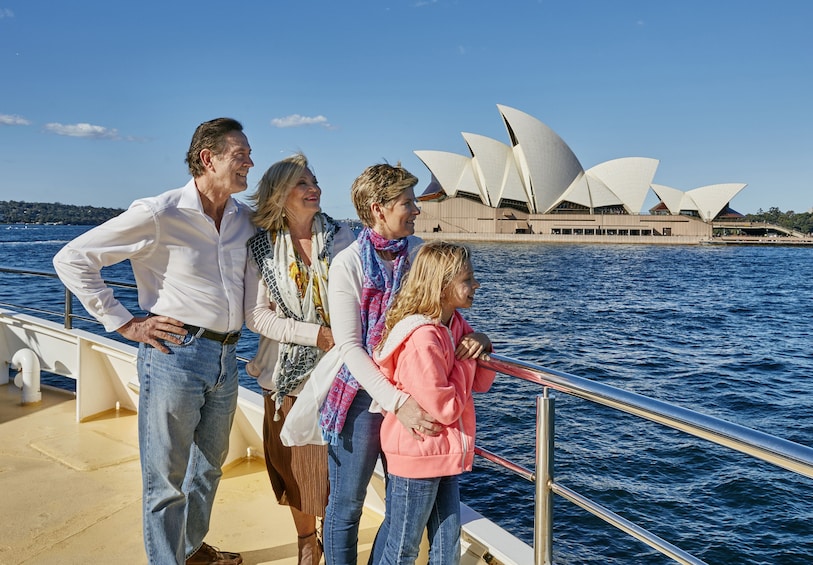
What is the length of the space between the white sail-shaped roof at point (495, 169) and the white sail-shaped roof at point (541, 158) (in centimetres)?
84

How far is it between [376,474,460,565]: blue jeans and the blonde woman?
40 cm

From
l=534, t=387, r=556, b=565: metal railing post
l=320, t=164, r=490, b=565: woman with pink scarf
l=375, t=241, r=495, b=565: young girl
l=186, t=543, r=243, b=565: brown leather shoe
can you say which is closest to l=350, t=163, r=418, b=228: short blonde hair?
l=320, t=164, r=490, b=565: woman with pink scarf

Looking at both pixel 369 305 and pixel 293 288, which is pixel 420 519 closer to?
pixel 369 305

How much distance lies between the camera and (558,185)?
4853 cm

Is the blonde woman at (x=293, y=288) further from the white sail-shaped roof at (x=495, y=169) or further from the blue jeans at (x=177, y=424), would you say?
the white sail-shaped roof at (x=495, y=169)

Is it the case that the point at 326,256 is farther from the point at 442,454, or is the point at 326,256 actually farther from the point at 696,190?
the point at 696,190

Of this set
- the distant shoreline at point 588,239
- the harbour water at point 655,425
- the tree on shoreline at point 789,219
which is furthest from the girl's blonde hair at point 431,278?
the tree on shoreline at point 789,219

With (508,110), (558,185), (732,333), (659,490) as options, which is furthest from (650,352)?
(558,185)

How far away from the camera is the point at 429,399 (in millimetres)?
1221

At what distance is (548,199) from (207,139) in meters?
49.5

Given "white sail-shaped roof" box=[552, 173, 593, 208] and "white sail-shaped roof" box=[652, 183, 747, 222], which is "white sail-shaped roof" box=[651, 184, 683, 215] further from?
"white sail-shaped roof" box=[552, 173, 593, 208]

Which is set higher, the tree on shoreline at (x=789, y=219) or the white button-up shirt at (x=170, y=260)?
the tree on shoreline at (x=789, y=219)

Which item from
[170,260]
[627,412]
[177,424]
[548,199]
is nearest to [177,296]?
[170,260]

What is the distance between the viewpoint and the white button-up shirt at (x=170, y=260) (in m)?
1.45
